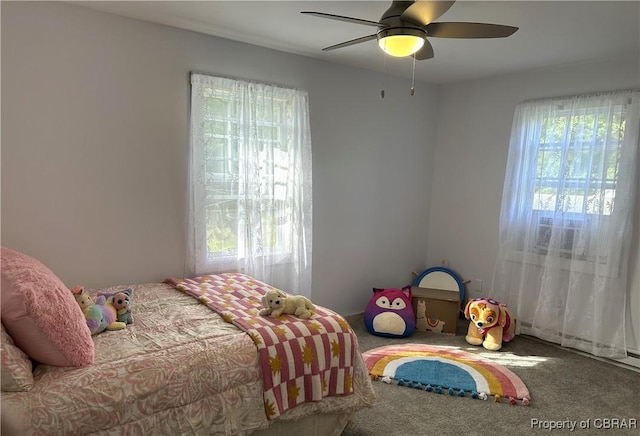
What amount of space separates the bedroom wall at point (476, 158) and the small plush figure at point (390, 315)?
984 mm

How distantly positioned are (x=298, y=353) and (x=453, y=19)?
2159 millimetres

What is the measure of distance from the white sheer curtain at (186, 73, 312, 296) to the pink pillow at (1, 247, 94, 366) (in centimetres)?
140

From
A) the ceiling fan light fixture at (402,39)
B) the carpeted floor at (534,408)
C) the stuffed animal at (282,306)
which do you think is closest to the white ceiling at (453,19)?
the ceiling fan light fixture at (402,39)

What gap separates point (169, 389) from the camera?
177 centimetres

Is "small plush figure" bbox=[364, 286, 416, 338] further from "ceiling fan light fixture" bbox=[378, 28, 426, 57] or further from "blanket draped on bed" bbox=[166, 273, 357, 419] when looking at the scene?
"ceiling fan light fixture" bbox=[378, 28, 426, 57]

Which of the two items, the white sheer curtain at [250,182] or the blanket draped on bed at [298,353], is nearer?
the blanket draped on bed at [298,353]

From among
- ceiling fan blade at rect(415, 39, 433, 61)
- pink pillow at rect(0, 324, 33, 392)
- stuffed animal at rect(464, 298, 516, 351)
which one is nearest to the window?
stuffed animal at rect(464, 298, 516, 351)

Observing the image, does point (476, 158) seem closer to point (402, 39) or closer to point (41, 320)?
point (402, 39)

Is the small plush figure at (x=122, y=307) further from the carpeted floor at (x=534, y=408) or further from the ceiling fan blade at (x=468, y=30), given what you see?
the ceiling fan blade at (x=468, y=30)

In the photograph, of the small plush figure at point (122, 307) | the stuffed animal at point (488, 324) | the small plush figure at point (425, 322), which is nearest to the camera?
the small plush figure at point (122, 307)

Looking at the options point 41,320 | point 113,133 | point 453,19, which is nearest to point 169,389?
point 41,320

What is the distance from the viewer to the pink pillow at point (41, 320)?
63.1 inches

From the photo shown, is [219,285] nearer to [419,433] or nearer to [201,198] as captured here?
[201,198]

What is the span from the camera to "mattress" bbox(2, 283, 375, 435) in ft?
5.09
